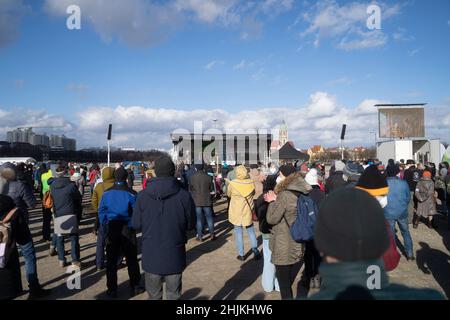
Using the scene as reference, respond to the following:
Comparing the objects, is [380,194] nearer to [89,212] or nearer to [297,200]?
[297,200]

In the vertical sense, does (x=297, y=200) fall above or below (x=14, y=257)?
above

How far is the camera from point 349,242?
4.51ft

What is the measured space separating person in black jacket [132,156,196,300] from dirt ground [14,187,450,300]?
1577 mm

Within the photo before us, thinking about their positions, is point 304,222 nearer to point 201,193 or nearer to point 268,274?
point 268,274

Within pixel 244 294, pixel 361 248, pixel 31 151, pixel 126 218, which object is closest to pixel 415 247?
pixel 244 294

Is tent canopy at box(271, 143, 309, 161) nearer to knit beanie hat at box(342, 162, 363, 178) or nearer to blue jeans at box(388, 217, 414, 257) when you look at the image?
blue jeans at box(388, 217, 414, 257)

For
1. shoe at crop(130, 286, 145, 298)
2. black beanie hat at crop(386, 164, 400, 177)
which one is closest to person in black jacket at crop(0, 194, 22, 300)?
shoe at crop(130, 286, 145, 298)

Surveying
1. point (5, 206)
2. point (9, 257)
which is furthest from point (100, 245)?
point (5, 206)

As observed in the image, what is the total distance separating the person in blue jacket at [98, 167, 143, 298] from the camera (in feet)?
16.7

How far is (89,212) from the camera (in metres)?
13.0

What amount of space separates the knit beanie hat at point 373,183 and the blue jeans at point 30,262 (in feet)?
15.2

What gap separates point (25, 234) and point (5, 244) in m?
0.53
